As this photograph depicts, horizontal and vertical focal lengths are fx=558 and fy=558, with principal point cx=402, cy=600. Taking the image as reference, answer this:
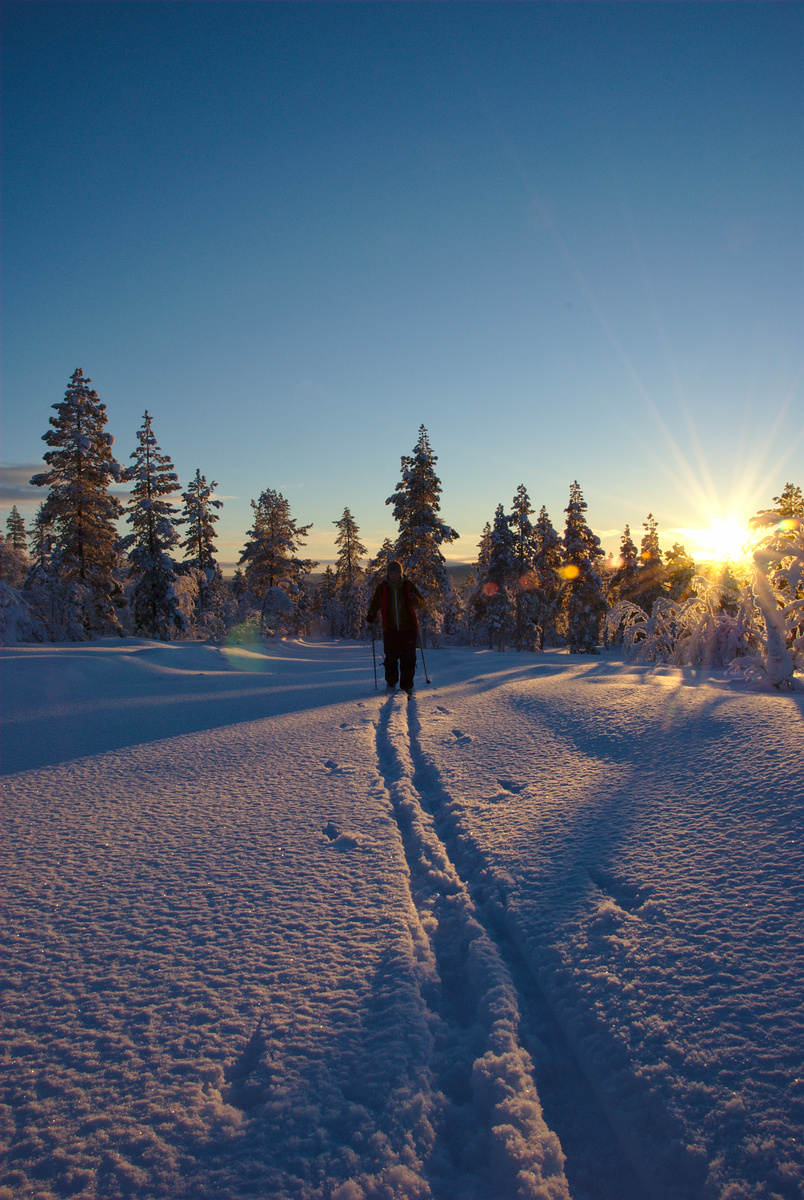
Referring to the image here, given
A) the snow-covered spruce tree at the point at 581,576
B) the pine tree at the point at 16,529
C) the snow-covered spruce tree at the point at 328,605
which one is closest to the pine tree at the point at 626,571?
the snow-covered spruce tree at the point at 581,576

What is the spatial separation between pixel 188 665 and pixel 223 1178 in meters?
11.7

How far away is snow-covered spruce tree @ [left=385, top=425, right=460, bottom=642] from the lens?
29.0m

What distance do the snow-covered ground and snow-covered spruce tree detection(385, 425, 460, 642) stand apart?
24.7 m

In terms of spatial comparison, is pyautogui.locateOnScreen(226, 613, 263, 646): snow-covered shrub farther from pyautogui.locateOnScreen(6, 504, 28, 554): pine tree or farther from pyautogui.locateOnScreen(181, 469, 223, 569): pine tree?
pyautogui.locateOnScreen(6, 504, 28, 554): pine tree


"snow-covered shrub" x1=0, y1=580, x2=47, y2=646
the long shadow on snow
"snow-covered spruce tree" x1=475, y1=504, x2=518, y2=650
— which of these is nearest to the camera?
the long shadow on snow

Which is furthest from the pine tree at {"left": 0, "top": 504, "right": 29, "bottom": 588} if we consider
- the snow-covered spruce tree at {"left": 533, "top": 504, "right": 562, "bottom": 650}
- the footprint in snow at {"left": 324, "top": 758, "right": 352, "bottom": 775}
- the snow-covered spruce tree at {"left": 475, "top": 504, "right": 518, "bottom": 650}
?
the snow-covered spruce tree at {"left": 533, "top": 504, "right": 562, "bottom": 650}

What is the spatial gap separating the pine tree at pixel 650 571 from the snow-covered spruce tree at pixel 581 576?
11.2 meters

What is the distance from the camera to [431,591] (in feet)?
95.6

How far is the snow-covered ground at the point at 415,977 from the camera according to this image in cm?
139

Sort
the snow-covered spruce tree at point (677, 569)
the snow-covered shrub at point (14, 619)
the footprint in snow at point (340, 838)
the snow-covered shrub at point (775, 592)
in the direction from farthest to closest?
the snow-covered spruce tree at point (677, 569)
the snow-covered shrub at point (14, 619)
the snow-covered shrub at point (775, 592)
the footprint in snow at point (340, 838)

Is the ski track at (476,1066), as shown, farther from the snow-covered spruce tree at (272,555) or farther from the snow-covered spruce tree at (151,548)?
the snow-covered spruce tree at (272,555)

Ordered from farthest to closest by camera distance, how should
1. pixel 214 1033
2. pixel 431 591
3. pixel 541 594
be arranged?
1. pixel 541 594
2. pixel 431 591
3. pixel 214 1033

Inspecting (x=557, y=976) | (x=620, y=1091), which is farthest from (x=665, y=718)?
(x=620, y=1091)

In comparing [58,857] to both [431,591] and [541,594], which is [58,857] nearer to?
[431,591]
